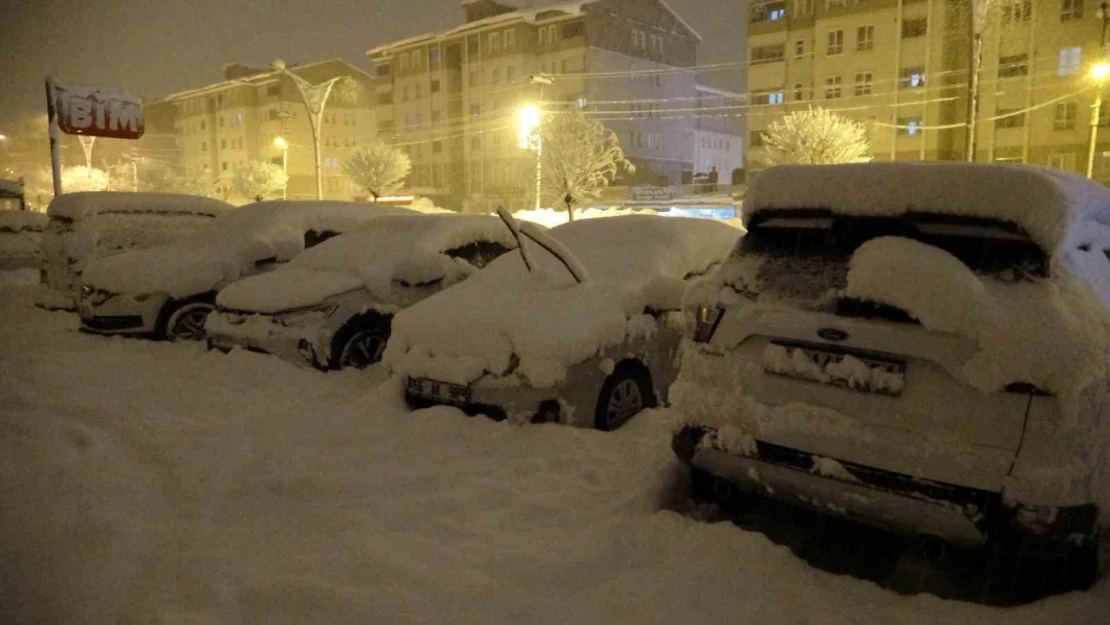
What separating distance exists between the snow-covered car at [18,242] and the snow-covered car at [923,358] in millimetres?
16416

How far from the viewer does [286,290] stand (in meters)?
6.80

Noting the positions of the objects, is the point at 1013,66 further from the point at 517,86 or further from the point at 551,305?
the point at 551,305

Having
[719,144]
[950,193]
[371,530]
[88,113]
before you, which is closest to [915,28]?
[88,113]

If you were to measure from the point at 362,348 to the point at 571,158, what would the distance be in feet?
105

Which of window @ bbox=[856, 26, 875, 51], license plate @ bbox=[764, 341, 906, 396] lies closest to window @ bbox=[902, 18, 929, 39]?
window @ bbox=[856, 26, 875, 51]

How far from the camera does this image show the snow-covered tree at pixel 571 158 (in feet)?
123

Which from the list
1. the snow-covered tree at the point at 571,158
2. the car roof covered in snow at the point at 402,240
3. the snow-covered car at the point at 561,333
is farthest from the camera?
the snow-covered tree at the point at 571,158

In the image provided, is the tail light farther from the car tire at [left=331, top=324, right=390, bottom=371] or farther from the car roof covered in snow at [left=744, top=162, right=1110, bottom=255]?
the car tire at [left=331, top=324, right=390, bottom=371]

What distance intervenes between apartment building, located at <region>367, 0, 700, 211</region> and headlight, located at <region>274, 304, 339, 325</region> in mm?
40539

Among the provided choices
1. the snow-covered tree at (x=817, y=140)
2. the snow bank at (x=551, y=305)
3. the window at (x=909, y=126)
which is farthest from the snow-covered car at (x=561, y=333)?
the window at (x=909, y=126)

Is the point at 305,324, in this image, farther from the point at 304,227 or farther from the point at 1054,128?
the point at 1054,128

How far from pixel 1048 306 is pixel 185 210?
36.0ft

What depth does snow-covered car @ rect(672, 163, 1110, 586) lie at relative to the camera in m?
2.48

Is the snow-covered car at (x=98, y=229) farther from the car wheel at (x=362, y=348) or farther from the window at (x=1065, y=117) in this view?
the window at (x=1065, y=117)
